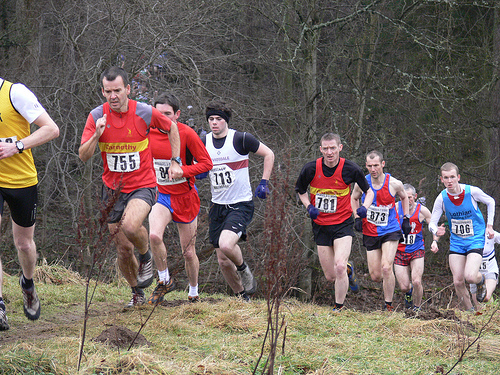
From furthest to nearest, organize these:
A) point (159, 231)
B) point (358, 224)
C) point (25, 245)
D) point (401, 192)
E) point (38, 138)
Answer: point (401, 192)
point (358, 224)
point (159, 231)
point (25, 245)
point (38, 138)

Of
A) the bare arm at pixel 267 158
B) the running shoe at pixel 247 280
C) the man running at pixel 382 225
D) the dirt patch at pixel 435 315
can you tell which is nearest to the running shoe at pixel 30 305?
the running shoe at pixel 247 280

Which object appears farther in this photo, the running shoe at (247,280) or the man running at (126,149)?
the running shoe at (247,280)

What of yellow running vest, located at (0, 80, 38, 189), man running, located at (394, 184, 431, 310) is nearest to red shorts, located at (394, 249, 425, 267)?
man running, located at (394, 184, 431, 310)

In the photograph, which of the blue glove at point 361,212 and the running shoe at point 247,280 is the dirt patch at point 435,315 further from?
the running shoe at point 247,280

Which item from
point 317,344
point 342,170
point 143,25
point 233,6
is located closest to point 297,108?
point 233,6

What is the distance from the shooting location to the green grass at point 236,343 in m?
3.53

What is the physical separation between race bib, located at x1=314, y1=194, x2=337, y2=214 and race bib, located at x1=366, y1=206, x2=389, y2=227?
1302 millimetres

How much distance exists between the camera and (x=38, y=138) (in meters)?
4.61

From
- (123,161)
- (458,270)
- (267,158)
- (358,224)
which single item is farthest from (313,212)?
(458,270)

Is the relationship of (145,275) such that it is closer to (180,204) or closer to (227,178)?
(180,204)

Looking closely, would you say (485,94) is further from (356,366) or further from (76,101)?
(356,366)

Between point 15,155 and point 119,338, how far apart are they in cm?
174

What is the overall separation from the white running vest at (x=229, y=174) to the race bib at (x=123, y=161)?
56.8 inches

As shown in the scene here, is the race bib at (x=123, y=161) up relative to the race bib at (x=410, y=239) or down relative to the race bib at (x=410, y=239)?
up
